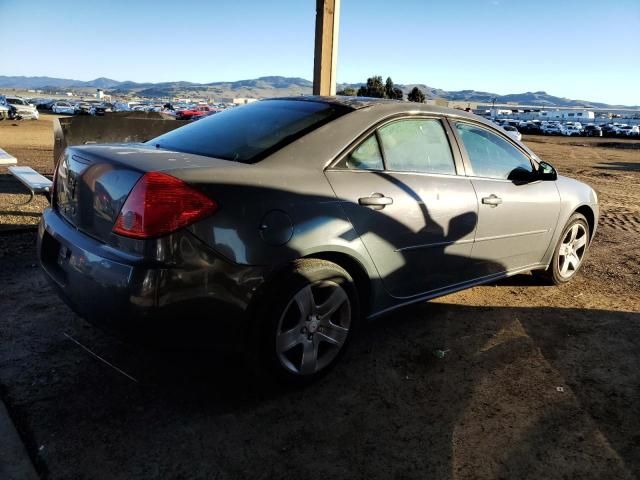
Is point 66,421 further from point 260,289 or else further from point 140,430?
point 260,289

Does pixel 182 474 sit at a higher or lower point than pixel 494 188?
lower

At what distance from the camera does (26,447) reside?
2266 mm

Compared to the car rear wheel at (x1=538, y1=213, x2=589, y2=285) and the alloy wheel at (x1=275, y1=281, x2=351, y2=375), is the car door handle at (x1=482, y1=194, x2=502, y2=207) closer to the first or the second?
the car rear wheel at (x1=538, y1=213, x2=589, y2=285)

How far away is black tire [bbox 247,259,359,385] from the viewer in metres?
2.54

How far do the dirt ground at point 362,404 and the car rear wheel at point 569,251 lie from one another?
28.3 inches

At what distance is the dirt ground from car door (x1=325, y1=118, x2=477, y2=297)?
0.52 meters

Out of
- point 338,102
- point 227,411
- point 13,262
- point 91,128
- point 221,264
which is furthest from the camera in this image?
point 91,128

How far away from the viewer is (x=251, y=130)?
312cm

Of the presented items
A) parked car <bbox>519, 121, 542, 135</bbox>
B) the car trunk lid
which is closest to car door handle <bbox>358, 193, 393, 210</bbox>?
the car trunk lid

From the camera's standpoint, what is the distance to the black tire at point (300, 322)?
2.54 metres

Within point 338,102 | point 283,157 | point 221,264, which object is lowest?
point 221,264

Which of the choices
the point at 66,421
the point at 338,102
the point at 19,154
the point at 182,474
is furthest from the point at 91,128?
the point at 19,154

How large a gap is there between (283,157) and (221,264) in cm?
72

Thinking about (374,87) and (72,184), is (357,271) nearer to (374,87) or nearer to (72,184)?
(72,184)
